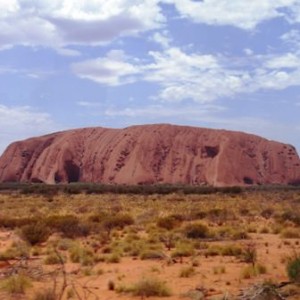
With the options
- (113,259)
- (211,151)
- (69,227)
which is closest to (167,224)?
(69,227)

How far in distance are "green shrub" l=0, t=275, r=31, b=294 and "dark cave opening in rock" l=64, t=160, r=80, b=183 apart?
326 ft

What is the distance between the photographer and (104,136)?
11669 cm

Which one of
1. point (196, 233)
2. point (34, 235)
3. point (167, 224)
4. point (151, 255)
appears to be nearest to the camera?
point (151, 255)

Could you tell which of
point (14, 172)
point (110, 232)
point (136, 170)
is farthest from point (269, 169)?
point (110, 232)

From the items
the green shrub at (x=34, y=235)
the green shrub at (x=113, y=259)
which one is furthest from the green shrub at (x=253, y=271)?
the green shrub at (x=34, y=235)

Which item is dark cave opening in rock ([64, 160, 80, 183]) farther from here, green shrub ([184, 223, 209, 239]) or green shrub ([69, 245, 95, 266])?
green shrub ([69, 245, 95, 266])

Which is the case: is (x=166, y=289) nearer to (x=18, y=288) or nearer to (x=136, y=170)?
(x=18, y=288)

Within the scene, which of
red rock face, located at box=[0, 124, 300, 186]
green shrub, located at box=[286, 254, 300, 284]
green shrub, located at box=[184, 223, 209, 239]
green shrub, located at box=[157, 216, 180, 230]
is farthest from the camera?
red rock face, located at box=[0, 124, 300, 186]

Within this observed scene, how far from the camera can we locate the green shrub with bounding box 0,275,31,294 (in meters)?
11.6

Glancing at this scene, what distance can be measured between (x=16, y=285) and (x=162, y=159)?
9594 cm

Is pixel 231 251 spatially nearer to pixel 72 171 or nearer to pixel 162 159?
pixel 162 159

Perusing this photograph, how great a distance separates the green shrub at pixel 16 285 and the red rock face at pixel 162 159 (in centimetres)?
8688

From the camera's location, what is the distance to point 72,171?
114 m

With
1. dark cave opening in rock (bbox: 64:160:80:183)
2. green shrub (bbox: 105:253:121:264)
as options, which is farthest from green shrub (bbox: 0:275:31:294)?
dark cave opening in rock (bbox: 64:160:80:183)
